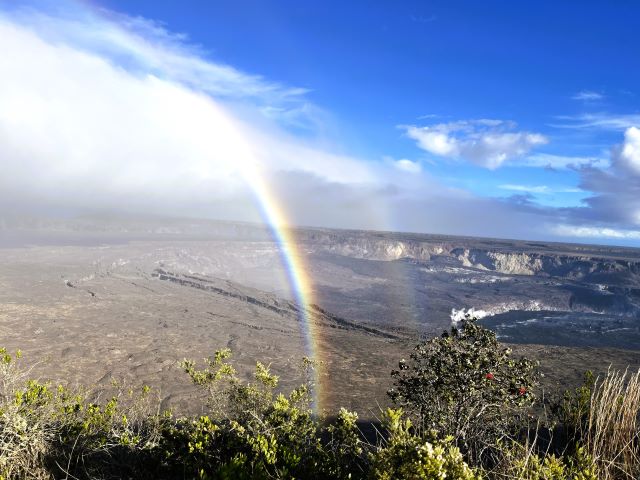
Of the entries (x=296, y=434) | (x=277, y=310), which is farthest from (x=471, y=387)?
(x=277, y=310)

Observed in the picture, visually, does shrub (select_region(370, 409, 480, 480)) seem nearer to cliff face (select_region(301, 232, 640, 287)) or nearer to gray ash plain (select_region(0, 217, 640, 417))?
gray ash plain (select_region(0, 217, 640, 417))

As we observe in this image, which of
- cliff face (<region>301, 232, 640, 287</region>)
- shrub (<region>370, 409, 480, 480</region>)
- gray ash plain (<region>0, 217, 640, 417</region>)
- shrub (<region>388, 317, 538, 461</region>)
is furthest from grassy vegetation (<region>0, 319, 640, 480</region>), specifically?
cliff face (<region>301, 232, 640, 287</region>)

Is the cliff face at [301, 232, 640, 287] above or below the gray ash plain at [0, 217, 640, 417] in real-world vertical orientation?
above

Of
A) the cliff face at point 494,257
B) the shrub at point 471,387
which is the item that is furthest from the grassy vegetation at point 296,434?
the cliff face at point 494,257

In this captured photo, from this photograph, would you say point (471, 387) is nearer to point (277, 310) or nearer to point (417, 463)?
point (417, 463)

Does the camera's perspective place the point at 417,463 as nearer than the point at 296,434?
Yes

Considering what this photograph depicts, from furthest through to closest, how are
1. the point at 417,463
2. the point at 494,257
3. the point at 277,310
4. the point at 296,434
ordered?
1. the point at 494,257
2. the point at 277,310
3. the point at 296,434
4. the point at 417,463

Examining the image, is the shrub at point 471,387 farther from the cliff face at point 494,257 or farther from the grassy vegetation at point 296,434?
the cliff face at point 494,257
